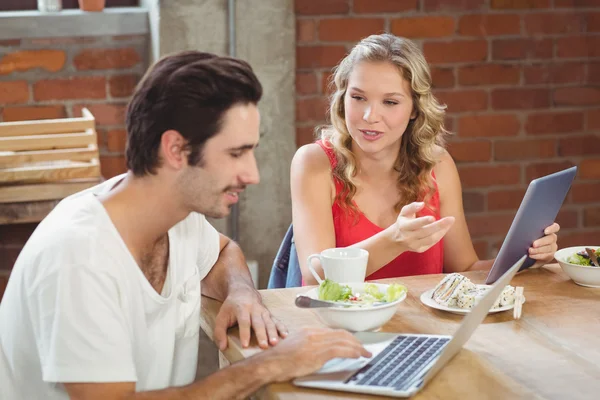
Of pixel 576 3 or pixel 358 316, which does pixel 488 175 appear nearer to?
pixel 576 3

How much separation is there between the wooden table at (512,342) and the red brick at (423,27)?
1.34 metres

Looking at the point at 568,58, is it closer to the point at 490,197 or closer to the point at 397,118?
the point at 490,197

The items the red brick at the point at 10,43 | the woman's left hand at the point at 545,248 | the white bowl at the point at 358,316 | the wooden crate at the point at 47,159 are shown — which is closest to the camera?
the white bowl at the point at 358,316

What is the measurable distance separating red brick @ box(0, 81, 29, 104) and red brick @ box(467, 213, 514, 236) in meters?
1.65

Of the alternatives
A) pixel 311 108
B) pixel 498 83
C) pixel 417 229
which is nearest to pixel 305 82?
pixel 311 108

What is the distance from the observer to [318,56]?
3090 mm

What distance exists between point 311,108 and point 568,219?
112cm

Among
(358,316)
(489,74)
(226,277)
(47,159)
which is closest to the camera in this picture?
(358,316)

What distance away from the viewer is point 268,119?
3.04 meters

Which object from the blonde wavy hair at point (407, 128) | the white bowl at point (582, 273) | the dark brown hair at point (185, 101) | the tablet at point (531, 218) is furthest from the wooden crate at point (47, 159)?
the white bowl at point (582, 273)

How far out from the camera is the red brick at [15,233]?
297cm

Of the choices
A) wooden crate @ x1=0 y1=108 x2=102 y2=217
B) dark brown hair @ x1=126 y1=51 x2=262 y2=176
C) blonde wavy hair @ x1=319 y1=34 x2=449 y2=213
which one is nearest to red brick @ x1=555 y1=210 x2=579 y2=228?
blonde wavy hair @ x1=319 y1=34 x2=449 y2=213

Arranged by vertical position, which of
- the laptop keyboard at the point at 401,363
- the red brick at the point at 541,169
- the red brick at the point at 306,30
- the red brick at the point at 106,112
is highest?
the red brick at the point at 306,30

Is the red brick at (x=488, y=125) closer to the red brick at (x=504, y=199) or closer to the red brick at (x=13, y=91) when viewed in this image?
the red brick at (x=504, y=199)
